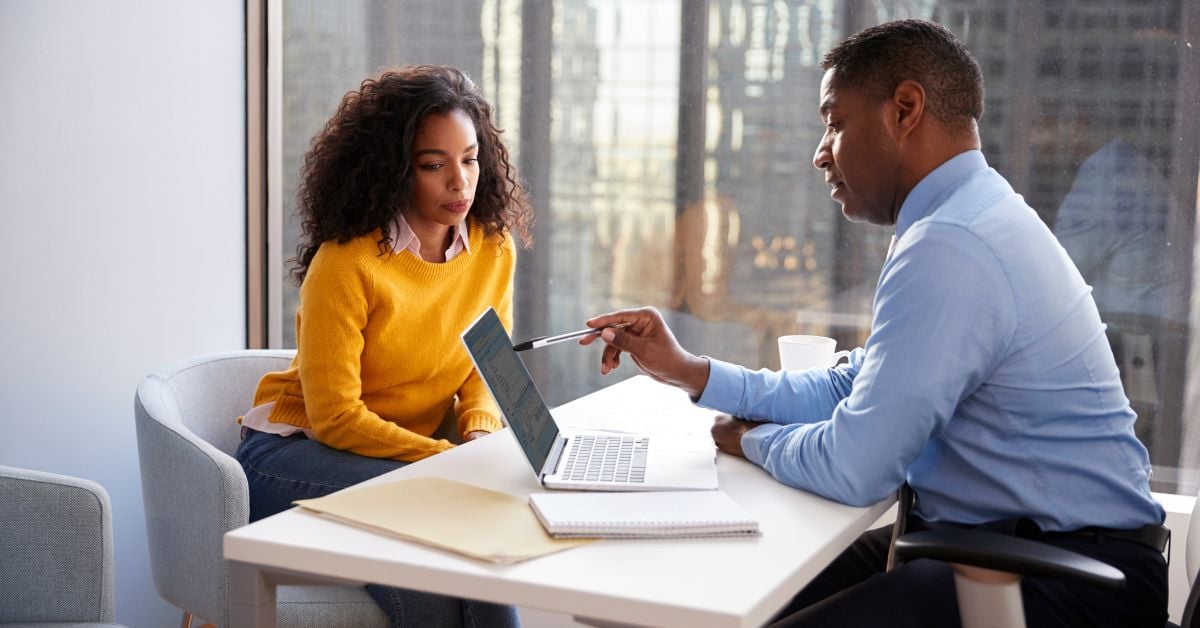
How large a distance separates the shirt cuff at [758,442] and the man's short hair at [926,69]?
1.73 feet

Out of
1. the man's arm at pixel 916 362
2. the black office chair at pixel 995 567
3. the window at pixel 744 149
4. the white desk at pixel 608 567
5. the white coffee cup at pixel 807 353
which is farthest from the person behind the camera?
the window at pixel 744 149

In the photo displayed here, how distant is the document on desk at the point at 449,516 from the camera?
1.31 meters

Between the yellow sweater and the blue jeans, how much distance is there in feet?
0.14

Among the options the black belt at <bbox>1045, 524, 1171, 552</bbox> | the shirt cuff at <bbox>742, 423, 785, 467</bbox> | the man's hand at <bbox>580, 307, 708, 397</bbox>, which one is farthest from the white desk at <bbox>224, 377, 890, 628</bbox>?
the man's hand at <bbox>580, 307, 708, 397</bbox>

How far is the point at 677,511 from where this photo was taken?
4.75ft

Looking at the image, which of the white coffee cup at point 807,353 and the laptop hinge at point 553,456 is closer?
the laptop hinge at point 553,456

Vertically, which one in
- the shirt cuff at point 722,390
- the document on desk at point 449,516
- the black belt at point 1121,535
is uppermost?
the shirt cuff at point 722,390

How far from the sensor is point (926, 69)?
5.72 feet

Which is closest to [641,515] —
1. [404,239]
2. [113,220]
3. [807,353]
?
[807,353]

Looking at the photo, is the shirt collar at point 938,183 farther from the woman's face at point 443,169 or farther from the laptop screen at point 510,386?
the woman's face at point 443,169

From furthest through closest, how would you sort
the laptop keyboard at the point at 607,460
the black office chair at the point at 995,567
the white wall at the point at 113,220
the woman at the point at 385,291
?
the white wall at the point at 113,220 → the woman at the point at 385,291 → the laptop keyboard at the point at 607,460 → the black office chair at the point at 995,567

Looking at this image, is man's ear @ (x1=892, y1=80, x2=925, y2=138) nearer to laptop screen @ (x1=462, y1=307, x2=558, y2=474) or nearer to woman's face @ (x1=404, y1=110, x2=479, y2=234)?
laptop screen @ (x1=462, y1=307, x2=558, y2=474)

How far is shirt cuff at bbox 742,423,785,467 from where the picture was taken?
1729mm

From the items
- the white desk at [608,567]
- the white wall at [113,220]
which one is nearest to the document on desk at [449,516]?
the white desk at [608,567]
